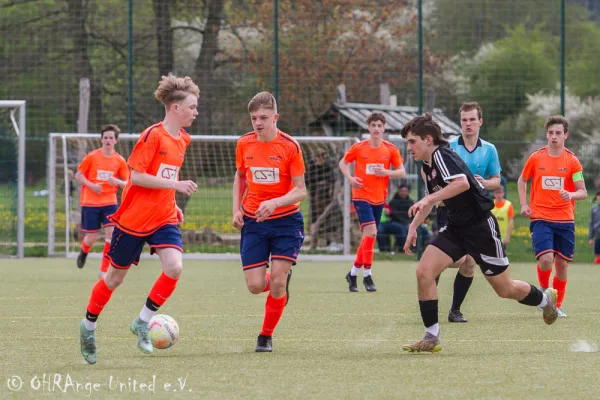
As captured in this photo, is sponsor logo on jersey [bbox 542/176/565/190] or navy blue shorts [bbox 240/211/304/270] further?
sponsor logo on jersey [bbox 542/176/565/190]

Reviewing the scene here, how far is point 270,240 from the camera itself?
7.65 meters

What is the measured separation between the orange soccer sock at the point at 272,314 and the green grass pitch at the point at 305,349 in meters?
0.17

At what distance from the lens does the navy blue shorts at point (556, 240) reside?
10.2 m

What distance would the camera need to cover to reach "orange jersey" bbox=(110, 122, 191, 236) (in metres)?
7.17

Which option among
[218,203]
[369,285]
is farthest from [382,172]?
[218,203]

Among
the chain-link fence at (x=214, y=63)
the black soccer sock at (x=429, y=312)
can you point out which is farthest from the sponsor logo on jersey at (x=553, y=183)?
the chain-link fence at (x=214, y=63)

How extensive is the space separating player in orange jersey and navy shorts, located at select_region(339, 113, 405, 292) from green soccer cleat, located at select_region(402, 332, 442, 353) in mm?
5224

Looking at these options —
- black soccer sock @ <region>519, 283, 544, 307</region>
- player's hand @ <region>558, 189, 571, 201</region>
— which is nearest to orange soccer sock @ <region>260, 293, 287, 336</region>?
black soccer sock @ <region>519, 283, 544, 307</region>

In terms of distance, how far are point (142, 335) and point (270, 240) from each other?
1.12 meters

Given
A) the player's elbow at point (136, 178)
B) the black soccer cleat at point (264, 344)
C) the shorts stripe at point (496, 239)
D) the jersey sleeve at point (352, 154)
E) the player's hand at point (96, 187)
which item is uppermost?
the jersey sleeve at point (352, 154)

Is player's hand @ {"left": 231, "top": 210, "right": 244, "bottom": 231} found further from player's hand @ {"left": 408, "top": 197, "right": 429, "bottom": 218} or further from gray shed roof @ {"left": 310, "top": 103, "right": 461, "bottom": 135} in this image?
gray shed roof @ {"left": 310, "top": 103, "right": 461, "bottom": 135}

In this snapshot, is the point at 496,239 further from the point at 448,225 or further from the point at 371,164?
the point at 371,164

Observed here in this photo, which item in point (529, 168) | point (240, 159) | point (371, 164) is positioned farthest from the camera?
point (371, 164)

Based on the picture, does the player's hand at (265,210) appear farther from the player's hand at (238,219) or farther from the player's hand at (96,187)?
the player's hand at (96,187)
